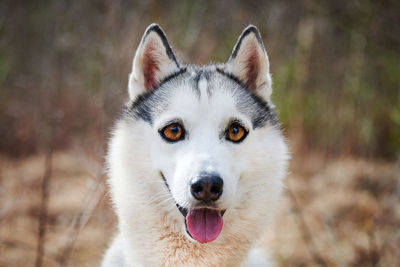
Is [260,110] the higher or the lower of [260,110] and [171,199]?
the higher

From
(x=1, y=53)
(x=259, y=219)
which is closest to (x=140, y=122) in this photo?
(x=259, y=219)

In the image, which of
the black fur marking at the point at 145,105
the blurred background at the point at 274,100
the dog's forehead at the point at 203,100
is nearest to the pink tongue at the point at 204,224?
the dog's forehead at the point at 203,100

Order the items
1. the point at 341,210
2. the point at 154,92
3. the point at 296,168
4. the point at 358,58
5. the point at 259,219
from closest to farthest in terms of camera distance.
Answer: the point at 259,219 < the point at 154,92 < the point at 341,210 < the point at 358,58 < the point at 296,168

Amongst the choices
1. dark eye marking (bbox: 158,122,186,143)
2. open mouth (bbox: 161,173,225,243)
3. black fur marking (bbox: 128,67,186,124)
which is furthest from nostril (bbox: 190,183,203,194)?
black fur marking (bbox: 128,67,186,124)

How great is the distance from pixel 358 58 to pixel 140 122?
6.35 metres

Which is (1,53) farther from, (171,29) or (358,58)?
(358,58)

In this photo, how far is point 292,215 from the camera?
6.35 m

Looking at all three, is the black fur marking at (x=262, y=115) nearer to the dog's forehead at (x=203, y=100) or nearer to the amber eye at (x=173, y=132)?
the dog's forehead at (x=203, y=100)

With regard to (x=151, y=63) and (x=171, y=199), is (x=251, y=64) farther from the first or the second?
(x=171, y=199)

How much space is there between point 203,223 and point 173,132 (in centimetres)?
57

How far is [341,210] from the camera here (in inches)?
267

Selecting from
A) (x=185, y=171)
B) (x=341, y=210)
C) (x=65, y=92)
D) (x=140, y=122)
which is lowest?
(x=341, y=210)

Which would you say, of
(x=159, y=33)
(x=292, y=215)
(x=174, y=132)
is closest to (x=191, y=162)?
(x=174, y=132)

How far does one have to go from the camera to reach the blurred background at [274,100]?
5410 mm
